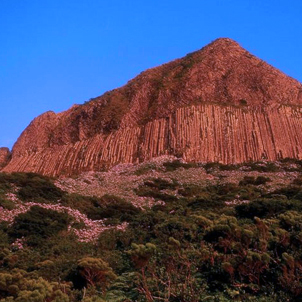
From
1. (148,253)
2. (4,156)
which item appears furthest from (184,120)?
(148,253)

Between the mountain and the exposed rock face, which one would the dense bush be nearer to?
the mountain

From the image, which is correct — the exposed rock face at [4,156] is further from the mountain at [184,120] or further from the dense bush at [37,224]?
the dense bush at [37,224]

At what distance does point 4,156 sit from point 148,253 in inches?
2289

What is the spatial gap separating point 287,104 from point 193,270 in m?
46.2

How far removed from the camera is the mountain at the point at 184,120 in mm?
51812

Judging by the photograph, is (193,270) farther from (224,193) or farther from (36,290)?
(224,193)

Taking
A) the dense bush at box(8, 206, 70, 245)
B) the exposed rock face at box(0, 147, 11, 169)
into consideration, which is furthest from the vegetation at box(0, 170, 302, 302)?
the exposed rock face at box(0, 147, 11, 169)

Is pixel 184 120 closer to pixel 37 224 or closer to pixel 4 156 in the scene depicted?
pixel 4 156

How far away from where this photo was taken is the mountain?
51.8 m

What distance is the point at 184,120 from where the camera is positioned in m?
54.8

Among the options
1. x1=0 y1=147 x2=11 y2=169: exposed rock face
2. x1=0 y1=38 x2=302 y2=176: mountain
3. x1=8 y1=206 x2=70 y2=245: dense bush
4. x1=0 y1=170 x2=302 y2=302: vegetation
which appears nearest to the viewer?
x1=0 y1=170 x2=302 y2=302: vegetation

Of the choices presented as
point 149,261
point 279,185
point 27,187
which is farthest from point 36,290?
point 279,185

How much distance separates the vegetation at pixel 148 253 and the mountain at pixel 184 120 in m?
22.2

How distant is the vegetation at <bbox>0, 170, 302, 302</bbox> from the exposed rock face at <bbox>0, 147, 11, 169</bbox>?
122ft
